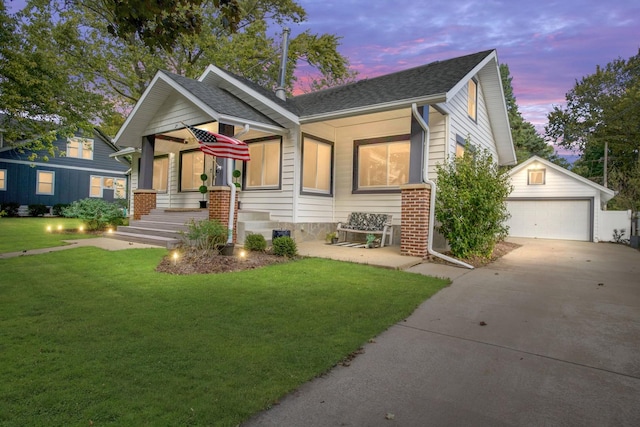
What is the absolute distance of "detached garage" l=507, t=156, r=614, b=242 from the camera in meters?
16.4

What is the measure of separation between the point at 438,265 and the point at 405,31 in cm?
1078

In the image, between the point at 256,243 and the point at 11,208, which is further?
the point at 11,208

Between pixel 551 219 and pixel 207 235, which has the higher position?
pixel 551 219

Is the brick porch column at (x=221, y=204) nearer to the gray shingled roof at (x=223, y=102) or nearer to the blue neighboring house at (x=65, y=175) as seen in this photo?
the gray shingled roof at (x=223, y=102)

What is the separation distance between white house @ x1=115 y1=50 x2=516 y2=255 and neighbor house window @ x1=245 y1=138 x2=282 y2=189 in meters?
0.03

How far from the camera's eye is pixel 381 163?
11.2 m

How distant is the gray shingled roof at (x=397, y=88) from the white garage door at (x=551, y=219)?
9742mm

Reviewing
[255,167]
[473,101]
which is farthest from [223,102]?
[473,101]

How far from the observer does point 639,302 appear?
506 centimetres

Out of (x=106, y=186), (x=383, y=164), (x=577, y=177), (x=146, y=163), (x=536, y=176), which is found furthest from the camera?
(x=106, y=186)

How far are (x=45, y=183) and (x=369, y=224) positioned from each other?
82.6ft

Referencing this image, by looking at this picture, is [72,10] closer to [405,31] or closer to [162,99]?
[162,99]

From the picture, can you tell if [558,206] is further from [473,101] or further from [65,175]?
[65,175]

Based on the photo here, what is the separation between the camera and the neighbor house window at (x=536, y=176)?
693 inches
